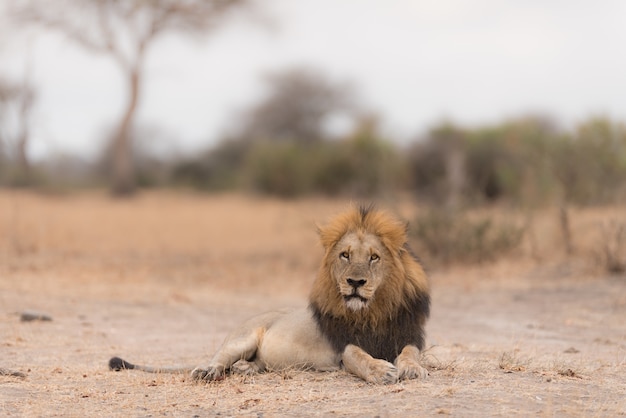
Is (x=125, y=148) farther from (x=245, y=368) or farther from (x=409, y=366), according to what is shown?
(x=409, y=366)

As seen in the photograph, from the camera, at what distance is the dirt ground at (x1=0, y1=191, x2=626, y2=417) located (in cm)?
462

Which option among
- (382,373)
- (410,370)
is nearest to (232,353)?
(382,373)

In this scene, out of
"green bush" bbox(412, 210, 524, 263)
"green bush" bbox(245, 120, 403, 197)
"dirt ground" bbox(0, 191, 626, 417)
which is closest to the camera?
"dirt ground" bbox(0, 191, 626, 417)

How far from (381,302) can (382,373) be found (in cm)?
47

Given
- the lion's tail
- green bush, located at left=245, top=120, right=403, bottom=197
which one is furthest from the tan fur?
green bush, located at left=245, top=120, right=403, bottom=197

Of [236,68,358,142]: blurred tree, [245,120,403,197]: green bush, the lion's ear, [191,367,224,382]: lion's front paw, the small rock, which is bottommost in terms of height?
the small rock

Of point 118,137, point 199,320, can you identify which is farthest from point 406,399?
point 118,137

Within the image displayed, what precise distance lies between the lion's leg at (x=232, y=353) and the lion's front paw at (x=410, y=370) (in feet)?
3.36

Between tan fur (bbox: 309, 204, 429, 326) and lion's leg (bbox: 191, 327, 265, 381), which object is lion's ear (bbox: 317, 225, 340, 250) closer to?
tan fur (bbox: 309, 204, 429, 326)

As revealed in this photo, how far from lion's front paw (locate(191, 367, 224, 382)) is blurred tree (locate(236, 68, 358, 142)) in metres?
35.1

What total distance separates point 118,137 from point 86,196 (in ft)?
6.98

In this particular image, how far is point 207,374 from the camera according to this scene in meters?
5.29

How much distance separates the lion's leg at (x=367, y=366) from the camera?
4.83 m

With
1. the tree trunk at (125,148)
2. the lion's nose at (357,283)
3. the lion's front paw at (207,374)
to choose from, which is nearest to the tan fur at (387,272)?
the lion's nose at (357,283)
